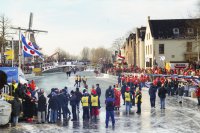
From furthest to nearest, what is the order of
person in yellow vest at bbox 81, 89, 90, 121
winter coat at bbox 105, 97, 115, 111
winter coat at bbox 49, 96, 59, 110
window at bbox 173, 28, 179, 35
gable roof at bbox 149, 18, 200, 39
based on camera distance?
window at bbox 173, 28, 179, 35
gable roof at bbox 149, 18, 200, 39
person in yellow vest at bbox 81, 89, 90, 121
winter coat at bbox 49, 96, 59, 110
winter coat at bbox 105, 97, 115, 111

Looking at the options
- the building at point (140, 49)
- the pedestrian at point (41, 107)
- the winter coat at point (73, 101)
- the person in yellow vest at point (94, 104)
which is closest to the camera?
the pedestrian at point (41, 107)

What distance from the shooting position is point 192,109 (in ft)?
82.0

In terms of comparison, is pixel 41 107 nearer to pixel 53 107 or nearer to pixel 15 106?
pixel 53 107

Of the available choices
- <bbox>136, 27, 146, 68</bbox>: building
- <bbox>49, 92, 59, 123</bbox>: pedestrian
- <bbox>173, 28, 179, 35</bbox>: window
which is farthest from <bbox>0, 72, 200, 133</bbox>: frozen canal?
<bbox>136, 27, 146, 68</bbox>: building

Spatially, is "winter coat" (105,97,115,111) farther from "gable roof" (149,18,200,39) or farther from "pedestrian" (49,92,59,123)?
"gable roof" (149,18,200,39)

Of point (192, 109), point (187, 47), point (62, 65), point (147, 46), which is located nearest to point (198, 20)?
point (187, 47)

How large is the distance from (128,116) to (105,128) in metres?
4.67

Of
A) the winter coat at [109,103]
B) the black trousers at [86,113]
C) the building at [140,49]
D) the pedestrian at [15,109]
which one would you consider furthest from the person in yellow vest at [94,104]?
the building at [140,49]

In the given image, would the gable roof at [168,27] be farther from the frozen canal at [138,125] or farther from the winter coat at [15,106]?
the winter coat at [15,106]

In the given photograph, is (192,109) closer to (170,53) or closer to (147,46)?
(170,53)

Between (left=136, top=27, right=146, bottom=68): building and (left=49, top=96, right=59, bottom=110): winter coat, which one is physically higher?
(left=136, top=27, right=146, bottom=68): building

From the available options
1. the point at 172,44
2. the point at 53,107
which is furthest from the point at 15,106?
the point at 172,44

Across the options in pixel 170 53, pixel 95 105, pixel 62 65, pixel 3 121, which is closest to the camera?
pixel 3 121

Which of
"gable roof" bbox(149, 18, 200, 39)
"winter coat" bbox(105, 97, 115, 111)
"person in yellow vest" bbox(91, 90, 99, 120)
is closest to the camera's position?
"winter coat" bbox(105, 97, 115, 111)
